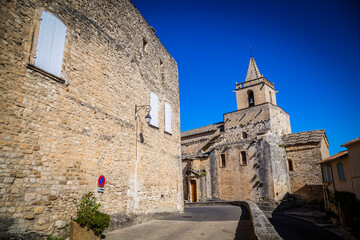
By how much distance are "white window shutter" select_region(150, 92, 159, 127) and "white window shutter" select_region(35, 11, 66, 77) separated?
18.1 feet

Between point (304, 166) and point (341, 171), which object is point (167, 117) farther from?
point (304, 166)

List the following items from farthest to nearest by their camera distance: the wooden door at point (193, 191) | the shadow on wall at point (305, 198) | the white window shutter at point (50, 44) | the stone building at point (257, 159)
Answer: the wooden door at point (193, 191)
the stone building at point (257, 159)
the shadow on wall at point (305, 198)
the white window shutter at point (50, 44)

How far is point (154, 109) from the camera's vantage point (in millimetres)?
12070

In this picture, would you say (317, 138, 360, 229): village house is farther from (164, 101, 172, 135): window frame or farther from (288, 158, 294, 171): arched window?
(164, 101, 172, 135): window frame

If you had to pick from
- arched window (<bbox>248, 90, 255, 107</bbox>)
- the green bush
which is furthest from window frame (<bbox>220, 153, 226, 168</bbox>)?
the green bush

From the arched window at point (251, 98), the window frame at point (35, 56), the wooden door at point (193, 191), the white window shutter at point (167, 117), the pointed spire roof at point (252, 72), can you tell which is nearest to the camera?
the window frame at point (35, 56)

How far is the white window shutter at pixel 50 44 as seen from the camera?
20.4ft

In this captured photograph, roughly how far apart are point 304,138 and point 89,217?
79.8ft

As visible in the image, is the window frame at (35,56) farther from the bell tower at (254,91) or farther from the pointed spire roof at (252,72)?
the pointed spire roof at (252,72)

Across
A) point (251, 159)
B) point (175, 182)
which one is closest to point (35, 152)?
point (175, 182)

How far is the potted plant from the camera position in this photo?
6027mm

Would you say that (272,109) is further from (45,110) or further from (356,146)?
(45,110)

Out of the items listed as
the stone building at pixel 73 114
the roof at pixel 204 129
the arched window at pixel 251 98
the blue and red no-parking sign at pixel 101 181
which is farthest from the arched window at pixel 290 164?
the blue and red no-parking sign at pixel 101 181

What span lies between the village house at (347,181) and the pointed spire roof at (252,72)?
58.5 ft
